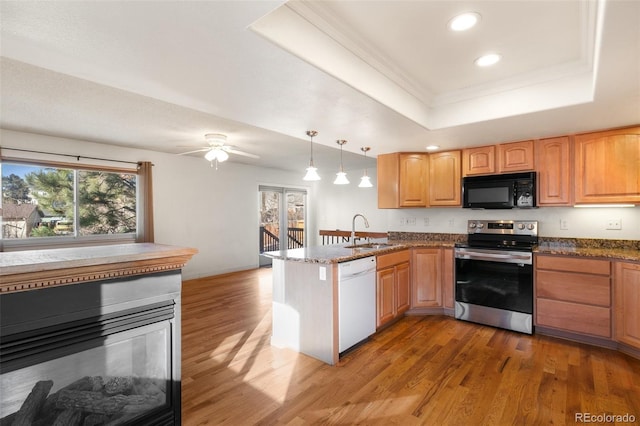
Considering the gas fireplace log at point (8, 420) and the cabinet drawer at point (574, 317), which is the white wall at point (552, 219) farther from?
the gas fireplace log at point (8, 420)

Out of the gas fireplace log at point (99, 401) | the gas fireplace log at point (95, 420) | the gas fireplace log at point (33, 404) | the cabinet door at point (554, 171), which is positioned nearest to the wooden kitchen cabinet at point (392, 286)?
the cabinet door at point (554, 171)

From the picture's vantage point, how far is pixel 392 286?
3467mm

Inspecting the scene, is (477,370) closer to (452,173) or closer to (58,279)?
(452,173)

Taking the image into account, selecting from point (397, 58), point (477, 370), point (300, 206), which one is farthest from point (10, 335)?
point (300, 206)

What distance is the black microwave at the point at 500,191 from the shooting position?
350cm

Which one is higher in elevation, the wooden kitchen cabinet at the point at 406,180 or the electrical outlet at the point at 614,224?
the wooden kitchen cabinet at the point at 406,180

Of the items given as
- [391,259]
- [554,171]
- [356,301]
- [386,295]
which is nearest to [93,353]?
[356,301]

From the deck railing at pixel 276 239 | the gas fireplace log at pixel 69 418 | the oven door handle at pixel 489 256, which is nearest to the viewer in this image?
the gas fireplace log at pixel 69 418

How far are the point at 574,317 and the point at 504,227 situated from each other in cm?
122

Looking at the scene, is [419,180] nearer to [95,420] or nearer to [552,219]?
[552,219]

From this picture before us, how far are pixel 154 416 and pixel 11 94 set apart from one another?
314 centimetres

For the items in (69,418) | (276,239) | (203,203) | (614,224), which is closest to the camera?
(69,418)

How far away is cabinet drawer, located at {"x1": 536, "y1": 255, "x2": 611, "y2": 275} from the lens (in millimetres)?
2871

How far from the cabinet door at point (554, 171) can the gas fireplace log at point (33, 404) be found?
436 cm
